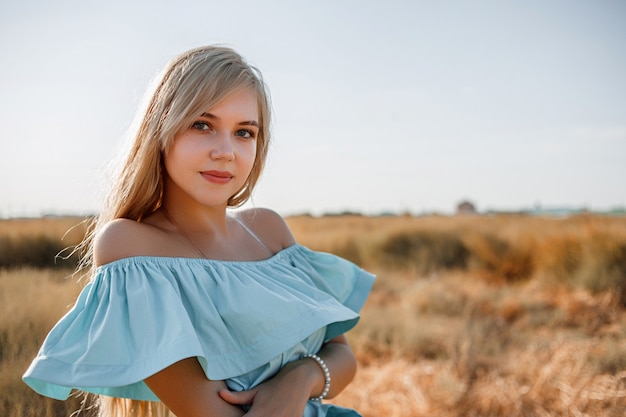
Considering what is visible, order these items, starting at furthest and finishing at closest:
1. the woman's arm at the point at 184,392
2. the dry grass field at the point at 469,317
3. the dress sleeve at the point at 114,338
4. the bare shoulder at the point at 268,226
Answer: the bare shoulder at the point at 268,226 → the dry grass field at the point at 469,317 → the woman's arm at the point at 184,392 → the dress sleeve at the point at 114,338

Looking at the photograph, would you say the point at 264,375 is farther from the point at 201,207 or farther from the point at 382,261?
the point at 382,261

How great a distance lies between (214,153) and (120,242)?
332 mm

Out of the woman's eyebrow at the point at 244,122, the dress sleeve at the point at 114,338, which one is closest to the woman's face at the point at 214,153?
the woman's eyebrow at the point at 244,122

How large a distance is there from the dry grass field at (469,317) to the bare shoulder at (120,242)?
48cm

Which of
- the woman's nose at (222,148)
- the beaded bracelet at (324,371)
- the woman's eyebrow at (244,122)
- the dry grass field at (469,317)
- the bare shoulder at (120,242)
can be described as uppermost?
Result: the woman's eyebrow at (244,122)

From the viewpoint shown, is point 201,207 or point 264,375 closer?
point 264,375

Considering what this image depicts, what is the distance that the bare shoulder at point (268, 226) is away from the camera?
210 centimetres

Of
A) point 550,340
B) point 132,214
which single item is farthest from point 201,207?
point 550,340

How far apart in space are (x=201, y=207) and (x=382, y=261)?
8126 millimetres

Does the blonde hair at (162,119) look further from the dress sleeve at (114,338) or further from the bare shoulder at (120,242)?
the dress sleeve at (114,338)

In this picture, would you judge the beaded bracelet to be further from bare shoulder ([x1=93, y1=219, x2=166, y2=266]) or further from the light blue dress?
bare shoulder ([x1=93, y1=219, x2=166, y2=266])

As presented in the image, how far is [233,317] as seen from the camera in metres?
1.59

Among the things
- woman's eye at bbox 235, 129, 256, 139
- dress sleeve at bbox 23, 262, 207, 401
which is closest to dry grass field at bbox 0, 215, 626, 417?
dress sleeve at bbox 23, 262, 207, 401

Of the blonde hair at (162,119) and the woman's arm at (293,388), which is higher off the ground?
the blonde hair at (162,119)
